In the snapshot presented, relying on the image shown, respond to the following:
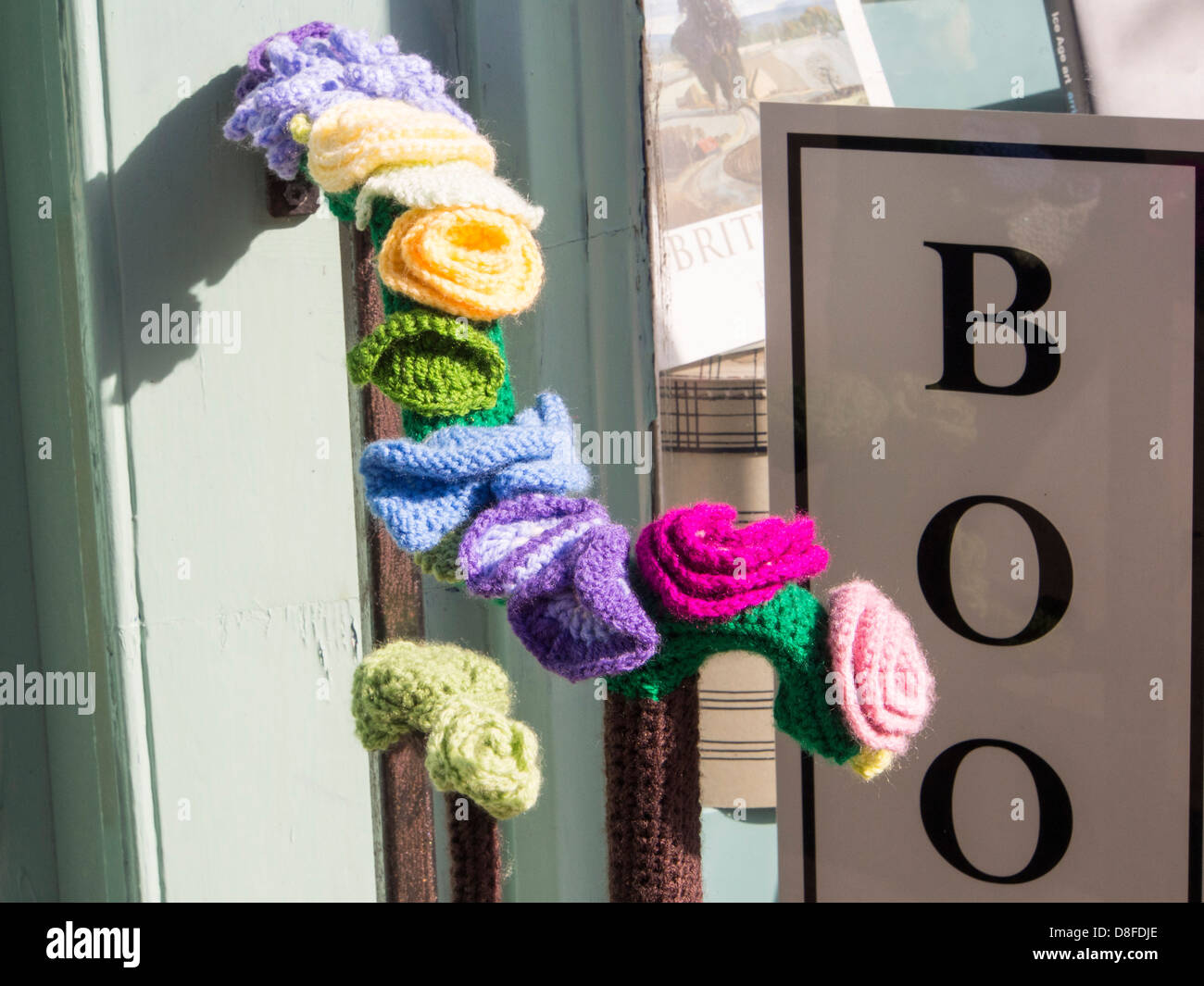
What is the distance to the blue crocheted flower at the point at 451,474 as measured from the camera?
45 cm

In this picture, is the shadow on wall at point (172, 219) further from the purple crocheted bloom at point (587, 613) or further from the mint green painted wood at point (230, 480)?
the purple crocheted bloom at point (587, 613)

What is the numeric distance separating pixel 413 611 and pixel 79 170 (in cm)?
31

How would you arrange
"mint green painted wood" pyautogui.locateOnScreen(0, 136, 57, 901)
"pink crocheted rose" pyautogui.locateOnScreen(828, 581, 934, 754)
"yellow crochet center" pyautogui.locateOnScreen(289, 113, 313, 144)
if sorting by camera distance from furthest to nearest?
"mint green painted wood" pyautogui.locateOnScreen(0, 136, 57, 901) → "yellow crochet center" pyautogui.locateOnScreen(289, 113, 313, 144) → "pink crocheted rose" pyautogui.locateOnScreen(828, 581, 934, 754)

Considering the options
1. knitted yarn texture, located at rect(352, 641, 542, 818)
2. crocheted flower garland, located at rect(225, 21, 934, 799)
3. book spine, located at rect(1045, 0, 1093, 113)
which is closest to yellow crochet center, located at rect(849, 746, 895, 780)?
crocheted flower garland, located at rect(225, 21, 934, 799)

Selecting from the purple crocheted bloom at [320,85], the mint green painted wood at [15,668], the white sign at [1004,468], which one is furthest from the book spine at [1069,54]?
the mint green painted wood at [15,668]

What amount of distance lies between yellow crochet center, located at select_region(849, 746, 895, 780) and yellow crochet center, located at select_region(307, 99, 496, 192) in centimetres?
30

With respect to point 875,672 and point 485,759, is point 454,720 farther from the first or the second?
point 875,672

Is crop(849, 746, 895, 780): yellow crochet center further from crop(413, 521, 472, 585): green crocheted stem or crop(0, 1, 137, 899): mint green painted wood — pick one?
crop(0, 1, 137, 899): mint green painted wood

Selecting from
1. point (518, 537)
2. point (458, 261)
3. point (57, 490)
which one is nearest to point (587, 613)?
point (518, 537)

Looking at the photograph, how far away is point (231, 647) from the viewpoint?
0.62m

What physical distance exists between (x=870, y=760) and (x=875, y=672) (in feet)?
0.15

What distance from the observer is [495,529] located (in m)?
0.44

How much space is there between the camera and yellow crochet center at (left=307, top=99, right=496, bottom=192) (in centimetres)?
47
